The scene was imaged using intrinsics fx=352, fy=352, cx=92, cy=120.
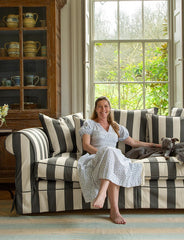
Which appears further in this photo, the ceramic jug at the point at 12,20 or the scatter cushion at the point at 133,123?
the ceramic jug at the point at 12,20

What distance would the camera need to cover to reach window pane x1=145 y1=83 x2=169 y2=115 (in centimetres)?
469

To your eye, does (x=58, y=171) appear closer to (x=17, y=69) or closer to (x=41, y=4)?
(x=17, y=69)

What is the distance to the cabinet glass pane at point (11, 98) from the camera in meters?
4.11

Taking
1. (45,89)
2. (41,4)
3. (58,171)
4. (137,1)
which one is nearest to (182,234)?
(58,171)

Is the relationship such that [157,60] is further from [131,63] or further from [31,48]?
[31,48]

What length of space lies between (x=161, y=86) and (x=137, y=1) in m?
1.17

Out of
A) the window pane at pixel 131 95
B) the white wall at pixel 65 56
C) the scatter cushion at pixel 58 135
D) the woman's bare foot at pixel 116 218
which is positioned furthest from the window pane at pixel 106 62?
the woman's bare foot at pixel 116 218

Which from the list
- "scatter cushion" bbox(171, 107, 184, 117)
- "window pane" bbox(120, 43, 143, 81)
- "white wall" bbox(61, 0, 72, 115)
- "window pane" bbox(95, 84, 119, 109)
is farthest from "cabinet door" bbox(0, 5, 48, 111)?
"scatter cushion" bbox(171, 107, 184, 117)

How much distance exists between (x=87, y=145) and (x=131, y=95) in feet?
6.03

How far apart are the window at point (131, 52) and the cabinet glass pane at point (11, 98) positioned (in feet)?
3.56

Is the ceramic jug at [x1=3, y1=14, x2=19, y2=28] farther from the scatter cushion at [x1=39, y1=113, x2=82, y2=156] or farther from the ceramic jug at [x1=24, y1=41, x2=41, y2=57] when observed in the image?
the scatter cushion at [x1=39, y1=113, x2=82, y2=156]

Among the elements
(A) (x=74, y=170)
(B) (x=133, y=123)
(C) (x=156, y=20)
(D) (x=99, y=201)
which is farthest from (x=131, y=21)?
(D) (x=99, y=201)

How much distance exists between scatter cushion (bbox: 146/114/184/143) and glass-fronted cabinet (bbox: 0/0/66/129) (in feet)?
4.03

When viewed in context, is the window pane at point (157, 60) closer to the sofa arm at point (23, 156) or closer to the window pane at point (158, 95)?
the window pane at point (158, 95)
